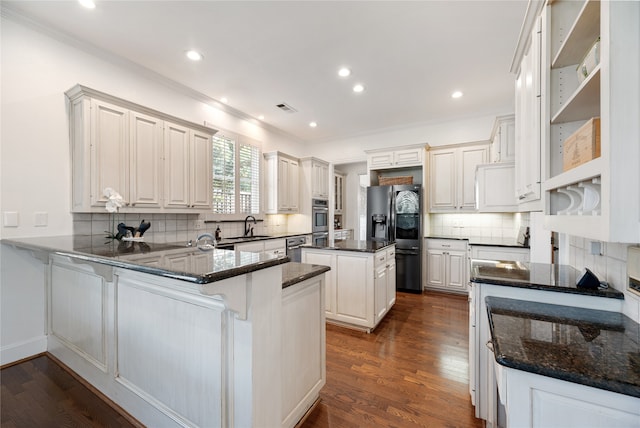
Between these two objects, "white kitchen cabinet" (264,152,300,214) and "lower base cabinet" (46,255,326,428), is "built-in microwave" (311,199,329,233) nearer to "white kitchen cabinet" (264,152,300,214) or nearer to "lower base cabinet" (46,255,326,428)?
"white kitchen cabinet" (264,152,300,214)

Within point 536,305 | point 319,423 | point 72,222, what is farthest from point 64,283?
point 536,305

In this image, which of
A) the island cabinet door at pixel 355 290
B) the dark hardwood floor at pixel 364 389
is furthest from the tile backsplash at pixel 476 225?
the island cabinet door at pixel 355 290

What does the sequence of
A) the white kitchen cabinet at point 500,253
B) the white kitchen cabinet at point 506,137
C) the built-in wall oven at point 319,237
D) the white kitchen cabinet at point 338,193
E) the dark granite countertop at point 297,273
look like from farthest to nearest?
the white kitchen cabinet at point 338,193, the built-in wall oven at point 319,237, the white kitchen cabinet at point 500,253, the white kitchen cabinet at point 506,137, the dark granite countertop at point 297,273

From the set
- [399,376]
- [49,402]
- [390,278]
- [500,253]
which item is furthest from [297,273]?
[500,253]

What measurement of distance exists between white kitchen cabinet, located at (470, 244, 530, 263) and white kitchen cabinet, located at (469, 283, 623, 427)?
237 cm

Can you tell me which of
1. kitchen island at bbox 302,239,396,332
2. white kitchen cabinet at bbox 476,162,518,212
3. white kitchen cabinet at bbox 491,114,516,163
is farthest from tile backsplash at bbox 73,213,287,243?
white kitchen cabinet at bbox 491,114,516,163

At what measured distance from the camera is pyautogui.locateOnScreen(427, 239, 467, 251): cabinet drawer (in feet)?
14.0

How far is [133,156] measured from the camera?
2.76 metres

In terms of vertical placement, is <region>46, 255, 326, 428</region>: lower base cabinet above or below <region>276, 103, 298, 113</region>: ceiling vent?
below

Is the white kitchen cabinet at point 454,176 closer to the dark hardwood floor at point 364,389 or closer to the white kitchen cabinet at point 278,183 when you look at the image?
the dark hardwood floor at point 364,389

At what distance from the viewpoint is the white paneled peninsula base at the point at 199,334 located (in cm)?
119

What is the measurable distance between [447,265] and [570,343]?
3.68m

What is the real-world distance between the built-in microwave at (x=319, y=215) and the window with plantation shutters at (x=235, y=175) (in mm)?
1280

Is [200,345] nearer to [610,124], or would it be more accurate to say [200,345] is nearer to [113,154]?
[610,124]
